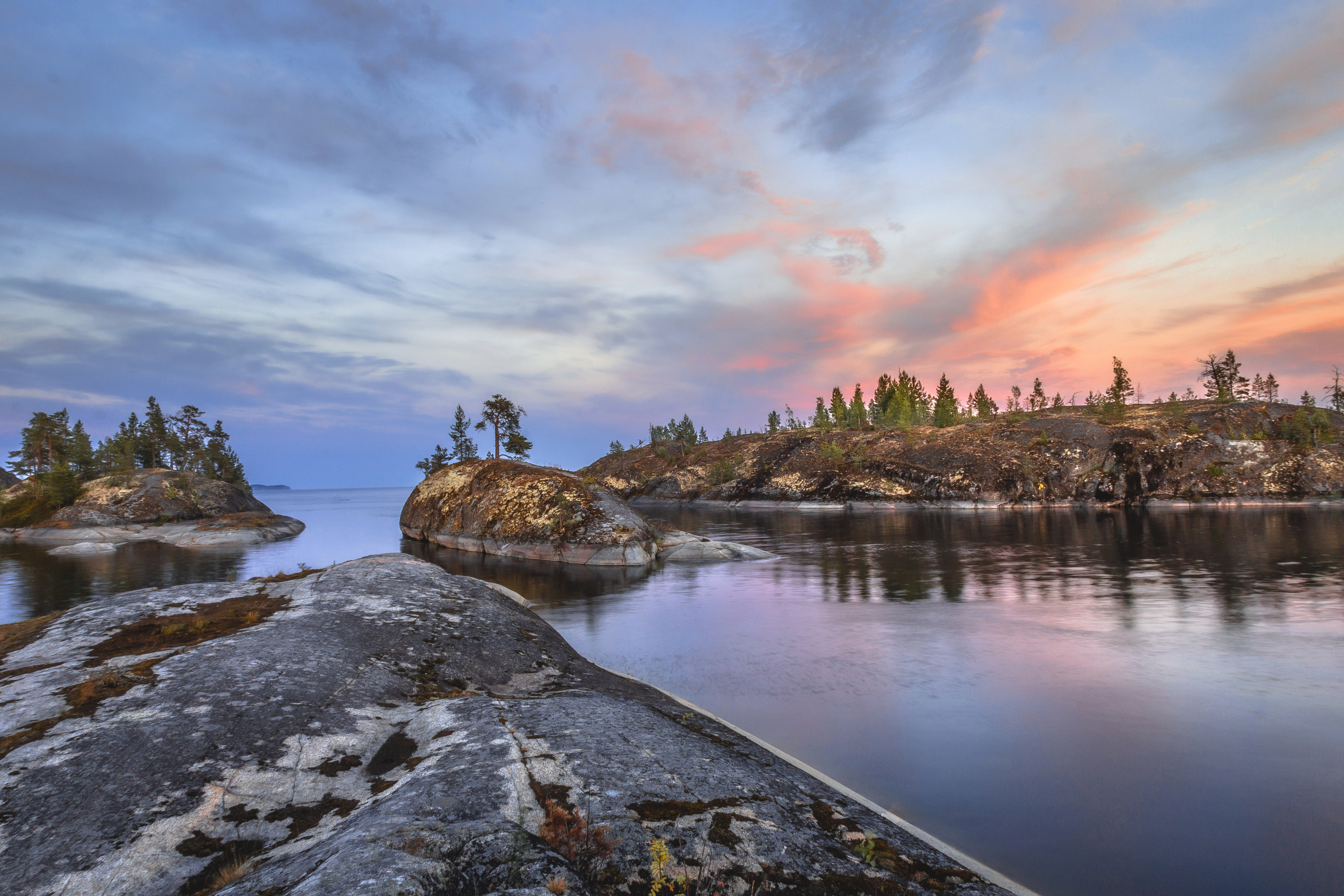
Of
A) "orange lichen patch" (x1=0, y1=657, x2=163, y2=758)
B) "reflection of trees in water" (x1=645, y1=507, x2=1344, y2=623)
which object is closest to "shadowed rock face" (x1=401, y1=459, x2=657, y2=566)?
"reflection of trees in water" (x1=645, y1=507, x2=1344, y2=623)

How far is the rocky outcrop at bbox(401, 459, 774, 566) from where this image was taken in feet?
141

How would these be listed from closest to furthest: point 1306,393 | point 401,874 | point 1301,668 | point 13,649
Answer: point 401,874, point 13,649, point 1301,668, point 1306,393

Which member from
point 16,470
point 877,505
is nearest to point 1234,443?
point 877,505

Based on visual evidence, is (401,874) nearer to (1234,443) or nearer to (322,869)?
(322,869)

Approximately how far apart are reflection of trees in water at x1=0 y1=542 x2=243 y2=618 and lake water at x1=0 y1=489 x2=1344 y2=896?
1.37ft

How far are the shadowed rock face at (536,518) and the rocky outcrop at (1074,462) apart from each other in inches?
827

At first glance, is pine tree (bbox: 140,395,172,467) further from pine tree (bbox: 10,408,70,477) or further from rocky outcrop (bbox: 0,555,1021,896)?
rocky outcrop (bbox: 0,555,1021,896)

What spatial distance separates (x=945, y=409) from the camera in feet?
426

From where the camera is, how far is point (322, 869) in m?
4.40

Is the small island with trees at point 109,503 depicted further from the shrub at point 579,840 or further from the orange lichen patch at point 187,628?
the shrub at point 579,840

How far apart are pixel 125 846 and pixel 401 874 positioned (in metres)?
3.36

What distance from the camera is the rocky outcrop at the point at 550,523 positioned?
4288 centimetres

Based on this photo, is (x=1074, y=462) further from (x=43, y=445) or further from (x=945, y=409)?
(x=43, y=445)

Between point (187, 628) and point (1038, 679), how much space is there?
21.0 m
